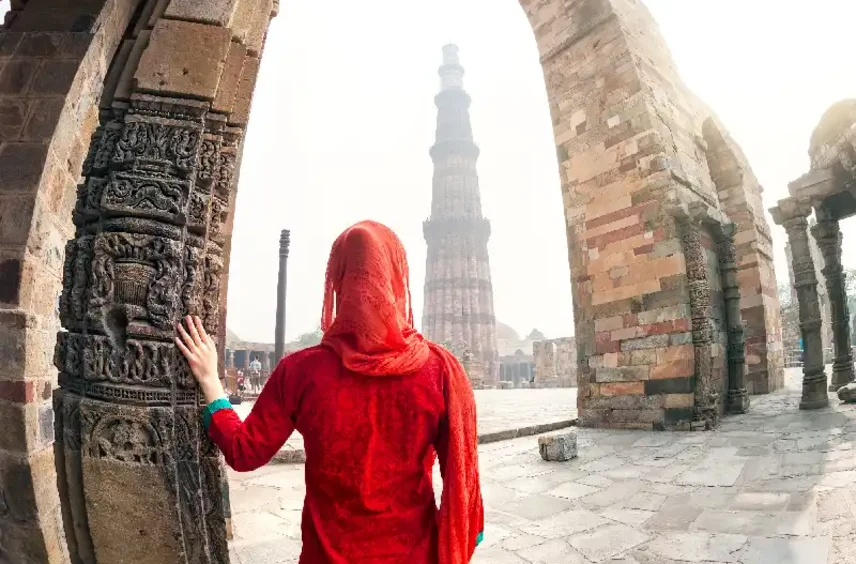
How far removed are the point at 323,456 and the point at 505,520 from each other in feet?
7.46

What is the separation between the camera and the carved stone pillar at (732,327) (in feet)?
20.5

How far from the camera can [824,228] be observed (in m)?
6.53

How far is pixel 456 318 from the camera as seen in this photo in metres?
36.7

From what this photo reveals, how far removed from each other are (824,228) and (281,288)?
31.1ft

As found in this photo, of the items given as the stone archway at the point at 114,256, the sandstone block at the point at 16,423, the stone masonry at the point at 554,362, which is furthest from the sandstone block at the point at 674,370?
the stone masonry at the point at 554,362

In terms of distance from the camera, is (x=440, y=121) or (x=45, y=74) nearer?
(x=45, y=74)

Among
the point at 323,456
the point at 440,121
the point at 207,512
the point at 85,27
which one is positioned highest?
the point at 440,121

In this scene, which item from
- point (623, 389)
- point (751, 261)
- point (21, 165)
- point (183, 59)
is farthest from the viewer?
point (751, 261)

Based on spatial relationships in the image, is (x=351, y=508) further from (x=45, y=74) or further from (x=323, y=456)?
(x=45, y=74)

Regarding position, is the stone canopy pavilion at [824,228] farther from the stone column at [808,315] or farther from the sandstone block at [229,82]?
the sandstone block at [229,82]

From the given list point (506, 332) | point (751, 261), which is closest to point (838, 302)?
point (751, 261)

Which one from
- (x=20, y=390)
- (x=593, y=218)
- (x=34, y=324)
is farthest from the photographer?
(x=593, y=218)

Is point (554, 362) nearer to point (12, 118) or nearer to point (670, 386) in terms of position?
point (670, 386)

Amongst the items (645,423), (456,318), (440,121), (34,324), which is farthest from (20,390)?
(440,121)
